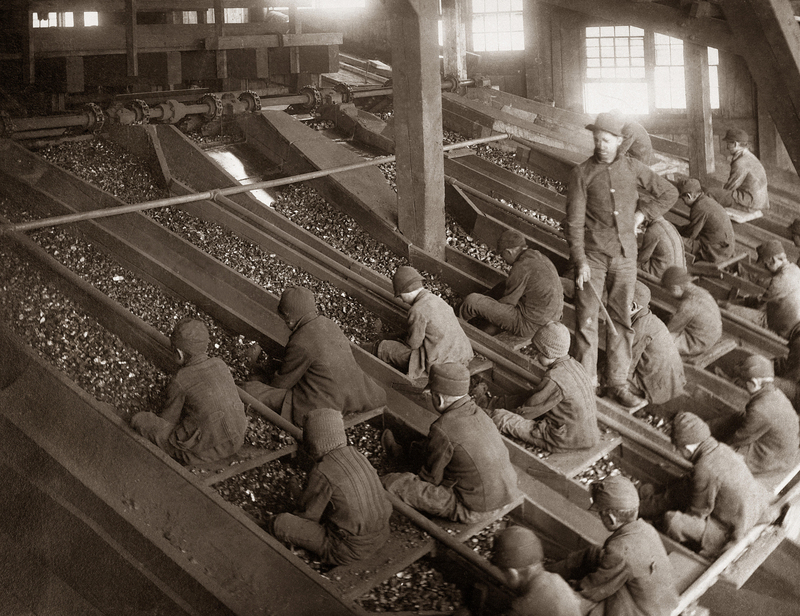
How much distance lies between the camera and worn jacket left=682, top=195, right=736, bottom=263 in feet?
29.3

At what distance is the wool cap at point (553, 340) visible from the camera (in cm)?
574

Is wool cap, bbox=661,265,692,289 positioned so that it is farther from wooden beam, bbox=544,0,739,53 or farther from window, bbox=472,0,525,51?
window, bbox=472,0,525,51

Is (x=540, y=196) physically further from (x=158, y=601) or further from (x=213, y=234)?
(x=158, y=601)

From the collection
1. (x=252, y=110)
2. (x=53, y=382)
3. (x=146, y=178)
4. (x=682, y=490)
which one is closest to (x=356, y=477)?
(x=53, y=382)

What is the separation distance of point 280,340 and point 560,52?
1016 cm

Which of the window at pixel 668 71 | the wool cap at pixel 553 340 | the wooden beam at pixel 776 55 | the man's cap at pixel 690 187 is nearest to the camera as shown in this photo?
the wool cap at pixel 553 340

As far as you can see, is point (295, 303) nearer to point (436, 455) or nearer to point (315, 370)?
point (315, 370)

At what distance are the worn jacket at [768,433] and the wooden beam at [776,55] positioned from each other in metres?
3.21

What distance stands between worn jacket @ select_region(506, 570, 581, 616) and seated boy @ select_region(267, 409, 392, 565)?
0.89 m

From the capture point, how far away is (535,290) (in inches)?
273

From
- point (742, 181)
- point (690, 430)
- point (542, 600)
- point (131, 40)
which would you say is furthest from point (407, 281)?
point (742, 181)

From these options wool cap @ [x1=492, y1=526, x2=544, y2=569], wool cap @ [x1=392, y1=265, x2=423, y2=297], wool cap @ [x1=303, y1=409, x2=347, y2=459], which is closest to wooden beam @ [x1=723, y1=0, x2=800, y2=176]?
wool cap @ [x1=392, y1=265, x2=423, y2=297]

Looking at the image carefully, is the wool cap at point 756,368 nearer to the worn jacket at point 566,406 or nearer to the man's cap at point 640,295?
the worn jacket at point 566,406

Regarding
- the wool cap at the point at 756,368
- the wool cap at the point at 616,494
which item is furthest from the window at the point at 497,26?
the wool cap at the point at 616,494
